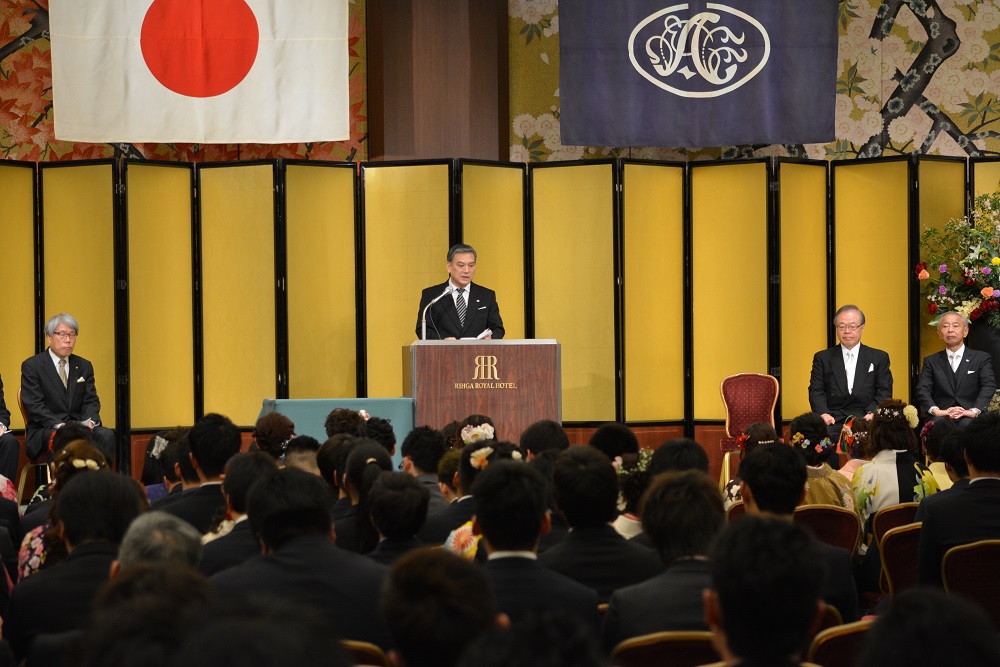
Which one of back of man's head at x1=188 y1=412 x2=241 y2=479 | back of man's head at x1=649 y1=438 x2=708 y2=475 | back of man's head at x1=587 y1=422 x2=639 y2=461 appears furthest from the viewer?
back of man's head at x1=587 y1=422 x2=639 y2=461

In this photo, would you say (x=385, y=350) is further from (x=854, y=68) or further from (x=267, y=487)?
(x=267, y=487)

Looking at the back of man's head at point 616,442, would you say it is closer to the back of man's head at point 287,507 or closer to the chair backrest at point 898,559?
the chair backrest at point 898,559

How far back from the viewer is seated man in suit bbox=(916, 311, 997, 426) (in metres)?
7.58

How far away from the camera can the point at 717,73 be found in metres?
8.02

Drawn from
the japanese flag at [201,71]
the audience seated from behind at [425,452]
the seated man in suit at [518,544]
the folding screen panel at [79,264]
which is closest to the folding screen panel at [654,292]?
the japanese flag at [201,71]

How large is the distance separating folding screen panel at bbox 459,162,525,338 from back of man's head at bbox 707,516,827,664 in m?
6.45

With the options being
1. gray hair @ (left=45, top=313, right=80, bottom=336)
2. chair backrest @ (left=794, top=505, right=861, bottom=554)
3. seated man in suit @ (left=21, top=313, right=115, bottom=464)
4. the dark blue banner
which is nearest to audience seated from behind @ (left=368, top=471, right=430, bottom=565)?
chair backrest @ (left=794, top=505, right=861, bottom=554)

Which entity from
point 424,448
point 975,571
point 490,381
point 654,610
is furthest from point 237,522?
point 490,381

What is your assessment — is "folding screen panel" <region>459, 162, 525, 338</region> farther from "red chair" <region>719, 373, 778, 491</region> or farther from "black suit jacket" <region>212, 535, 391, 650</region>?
"black suit jacket" <region>212, 535, 391, 650</region>

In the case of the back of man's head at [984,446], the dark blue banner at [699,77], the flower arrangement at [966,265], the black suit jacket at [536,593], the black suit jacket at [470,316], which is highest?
the dark blue banner at [699,77]

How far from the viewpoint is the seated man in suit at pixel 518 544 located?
241cm

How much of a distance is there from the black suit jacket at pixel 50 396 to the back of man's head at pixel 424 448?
11.9 ft

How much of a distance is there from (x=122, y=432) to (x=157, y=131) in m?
2.06

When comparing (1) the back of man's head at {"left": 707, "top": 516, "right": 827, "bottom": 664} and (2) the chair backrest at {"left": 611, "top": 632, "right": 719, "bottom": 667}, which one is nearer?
(1) the back of man's head at {"left": 707, "top": 516, "right": 827, "bottom": 664}
